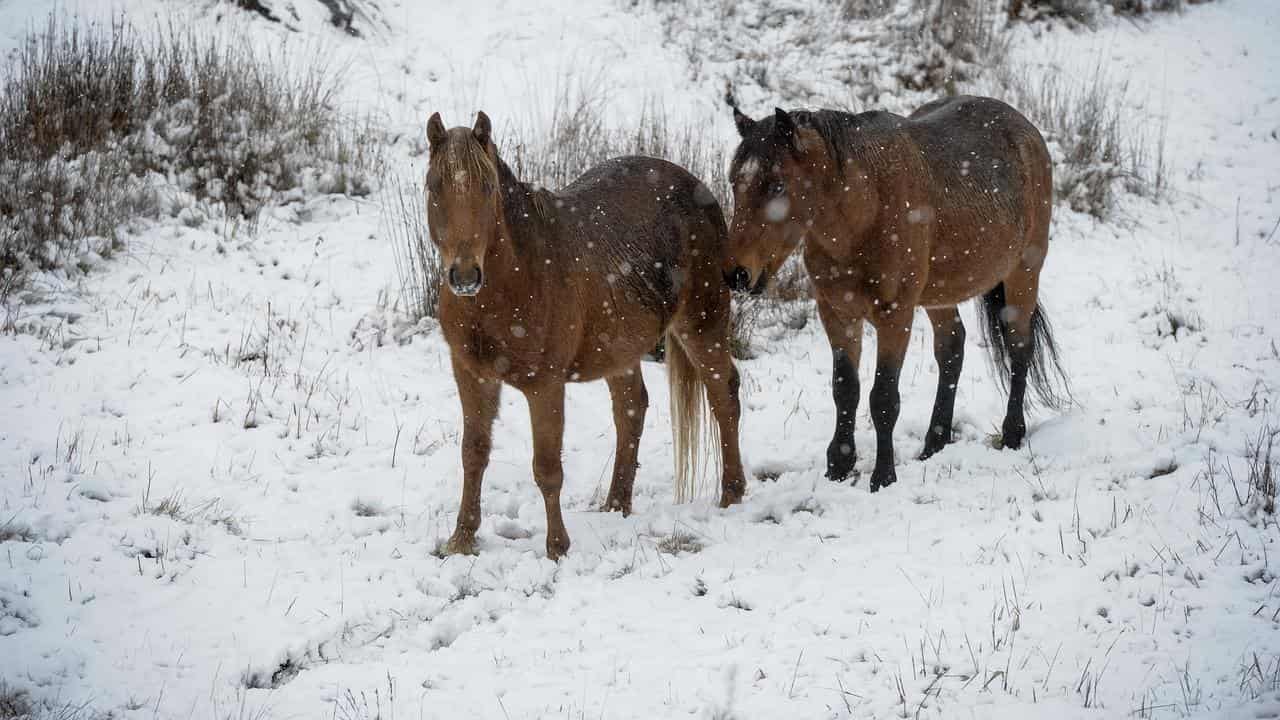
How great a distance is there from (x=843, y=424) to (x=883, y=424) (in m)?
0.27

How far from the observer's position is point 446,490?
5.47 m

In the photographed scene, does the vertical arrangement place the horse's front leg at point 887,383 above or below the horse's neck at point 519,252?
below

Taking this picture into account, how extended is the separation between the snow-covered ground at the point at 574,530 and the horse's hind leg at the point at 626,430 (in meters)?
0.16

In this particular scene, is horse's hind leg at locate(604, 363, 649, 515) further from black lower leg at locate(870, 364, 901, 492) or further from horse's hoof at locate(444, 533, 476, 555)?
black lower leg at locate(870, 364, 901, 492)

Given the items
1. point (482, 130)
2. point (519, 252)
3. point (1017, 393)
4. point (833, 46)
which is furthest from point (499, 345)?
point (833, 46)

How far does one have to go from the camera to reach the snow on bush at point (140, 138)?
741 centimetres

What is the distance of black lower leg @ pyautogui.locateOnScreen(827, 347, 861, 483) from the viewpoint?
5438mm

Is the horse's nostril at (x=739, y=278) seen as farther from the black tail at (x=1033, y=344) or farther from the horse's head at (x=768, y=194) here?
the black tail at (x=1033, y=344)

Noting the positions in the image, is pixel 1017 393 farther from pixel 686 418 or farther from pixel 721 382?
pixel 686 418

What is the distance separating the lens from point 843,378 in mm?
5426

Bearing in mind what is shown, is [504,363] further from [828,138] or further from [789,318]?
[789,318]

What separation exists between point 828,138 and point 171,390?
4.92m

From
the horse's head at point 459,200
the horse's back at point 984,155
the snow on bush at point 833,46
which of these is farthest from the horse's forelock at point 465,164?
the snow on bush at point 833,46

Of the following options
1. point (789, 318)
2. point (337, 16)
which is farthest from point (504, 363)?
point (337, 16)
